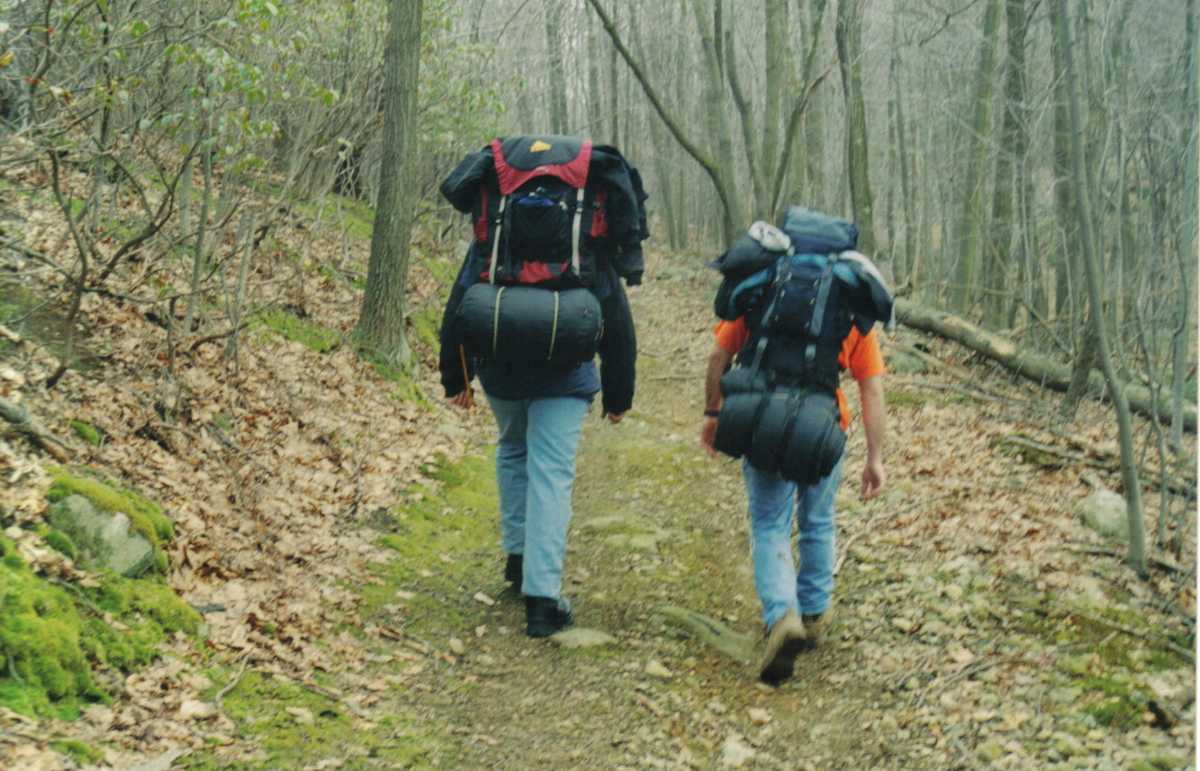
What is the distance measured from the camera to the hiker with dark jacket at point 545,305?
14.1ft

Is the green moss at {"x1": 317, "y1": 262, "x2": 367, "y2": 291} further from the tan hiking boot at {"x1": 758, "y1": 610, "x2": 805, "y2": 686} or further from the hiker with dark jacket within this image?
the tan hiking boot at {"x1": 758, "y1": 610, "x2": 805, "y2": 686}

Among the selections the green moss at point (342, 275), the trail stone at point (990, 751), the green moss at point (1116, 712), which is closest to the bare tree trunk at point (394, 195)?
the green moss at point (342, 275)

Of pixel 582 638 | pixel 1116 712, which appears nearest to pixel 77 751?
pixel 582 638

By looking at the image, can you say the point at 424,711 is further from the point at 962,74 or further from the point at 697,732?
the point at 962,74

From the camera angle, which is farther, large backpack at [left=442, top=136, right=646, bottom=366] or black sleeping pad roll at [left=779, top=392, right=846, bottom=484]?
large backpack at [left=442, top=136, right=646, bottom=366]

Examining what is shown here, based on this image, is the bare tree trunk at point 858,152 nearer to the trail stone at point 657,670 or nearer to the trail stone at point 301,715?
the trail stone at point 657,670

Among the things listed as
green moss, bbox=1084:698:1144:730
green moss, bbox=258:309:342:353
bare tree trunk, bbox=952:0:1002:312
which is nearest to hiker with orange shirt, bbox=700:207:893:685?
green moss, bbox=1084:698:1144:730

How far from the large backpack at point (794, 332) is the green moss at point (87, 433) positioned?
321cm

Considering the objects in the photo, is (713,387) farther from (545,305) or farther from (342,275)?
(342,275)

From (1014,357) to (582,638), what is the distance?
8.57 m

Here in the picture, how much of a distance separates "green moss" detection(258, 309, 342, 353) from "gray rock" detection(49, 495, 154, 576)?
4.41m

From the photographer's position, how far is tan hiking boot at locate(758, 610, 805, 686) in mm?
4055

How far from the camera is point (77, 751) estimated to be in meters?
2.85

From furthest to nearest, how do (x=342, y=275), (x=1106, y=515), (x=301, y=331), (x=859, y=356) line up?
(x=342, y=275) → (x=301, y=331) → (x=1106, y=515) → (x=859, y=356)
